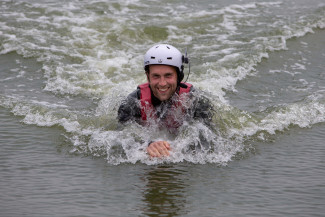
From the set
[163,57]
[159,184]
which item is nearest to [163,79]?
[163,57]

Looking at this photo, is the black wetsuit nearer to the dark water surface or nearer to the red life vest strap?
the red life vest strap

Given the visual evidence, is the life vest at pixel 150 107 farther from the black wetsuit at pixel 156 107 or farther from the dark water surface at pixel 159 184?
the dark water surface at pixel 159 184

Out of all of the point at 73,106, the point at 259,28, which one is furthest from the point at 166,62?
the point at 259,28

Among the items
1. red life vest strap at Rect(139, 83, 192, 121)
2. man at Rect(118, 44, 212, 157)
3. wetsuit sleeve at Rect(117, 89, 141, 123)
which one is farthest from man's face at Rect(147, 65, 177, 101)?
wetsuit sleeve at Rect(117, 89, 141, 123)

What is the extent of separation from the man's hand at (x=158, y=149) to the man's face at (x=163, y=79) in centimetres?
82

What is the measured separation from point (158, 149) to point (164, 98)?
91 cm

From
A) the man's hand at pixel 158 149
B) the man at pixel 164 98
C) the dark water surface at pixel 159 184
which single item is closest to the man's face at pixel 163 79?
the man at pixel 164 98

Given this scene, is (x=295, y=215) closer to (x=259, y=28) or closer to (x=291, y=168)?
(x=291, y=168)

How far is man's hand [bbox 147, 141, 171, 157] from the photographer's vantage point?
668cm

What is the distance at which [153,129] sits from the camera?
7602 millimetres

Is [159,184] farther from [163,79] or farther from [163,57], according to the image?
[163,57]

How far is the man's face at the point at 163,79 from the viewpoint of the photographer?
7.13 m

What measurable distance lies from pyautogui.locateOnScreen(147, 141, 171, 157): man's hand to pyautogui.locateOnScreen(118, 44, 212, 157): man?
81 cm

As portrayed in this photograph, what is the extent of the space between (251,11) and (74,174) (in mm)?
12199
